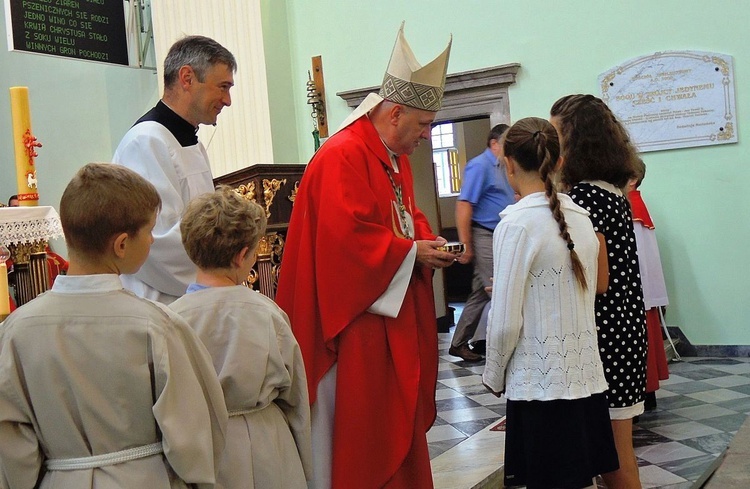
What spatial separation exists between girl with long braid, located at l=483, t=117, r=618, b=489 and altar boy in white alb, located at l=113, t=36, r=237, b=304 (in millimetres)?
952

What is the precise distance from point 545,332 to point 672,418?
8.57 feet

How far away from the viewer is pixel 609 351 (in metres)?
2.81

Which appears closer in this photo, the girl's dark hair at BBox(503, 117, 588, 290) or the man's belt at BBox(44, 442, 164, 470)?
the man's belt at BBox(44, 442, 164, 470)

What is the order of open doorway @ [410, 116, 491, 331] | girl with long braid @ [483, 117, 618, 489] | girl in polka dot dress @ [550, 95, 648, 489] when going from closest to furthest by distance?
girl with long braid @ [483, 117, 618, 489] → girl in polka dot dress @ [550, 95, 648, 489] → open doorway @ [410, 116, 491, 331]

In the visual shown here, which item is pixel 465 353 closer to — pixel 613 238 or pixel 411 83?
pixel 613 238

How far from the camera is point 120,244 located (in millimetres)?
1703

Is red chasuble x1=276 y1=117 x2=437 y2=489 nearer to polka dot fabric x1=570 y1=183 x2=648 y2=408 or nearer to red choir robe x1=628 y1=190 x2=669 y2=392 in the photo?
polka dot fabric x1=570 y1=183 x2=648 y2=408

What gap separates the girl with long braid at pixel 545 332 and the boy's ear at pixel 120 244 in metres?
1.20

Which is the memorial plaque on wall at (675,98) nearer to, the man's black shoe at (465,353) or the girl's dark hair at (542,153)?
the man's black shoe at (465,353)

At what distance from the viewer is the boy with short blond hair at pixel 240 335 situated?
6.81ft

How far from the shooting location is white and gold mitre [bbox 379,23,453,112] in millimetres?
2900

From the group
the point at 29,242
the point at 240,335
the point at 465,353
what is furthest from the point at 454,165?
the point at 240,335

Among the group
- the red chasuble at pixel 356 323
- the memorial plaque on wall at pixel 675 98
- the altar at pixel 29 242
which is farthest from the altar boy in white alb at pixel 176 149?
the memorial plaque on wall at pixel 675 98

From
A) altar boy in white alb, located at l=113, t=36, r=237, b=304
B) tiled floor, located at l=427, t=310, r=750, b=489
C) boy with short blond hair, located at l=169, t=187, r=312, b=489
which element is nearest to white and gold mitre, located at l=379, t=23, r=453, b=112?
altar boy in white alb, located at l=113, t=36, r=237, b=304
